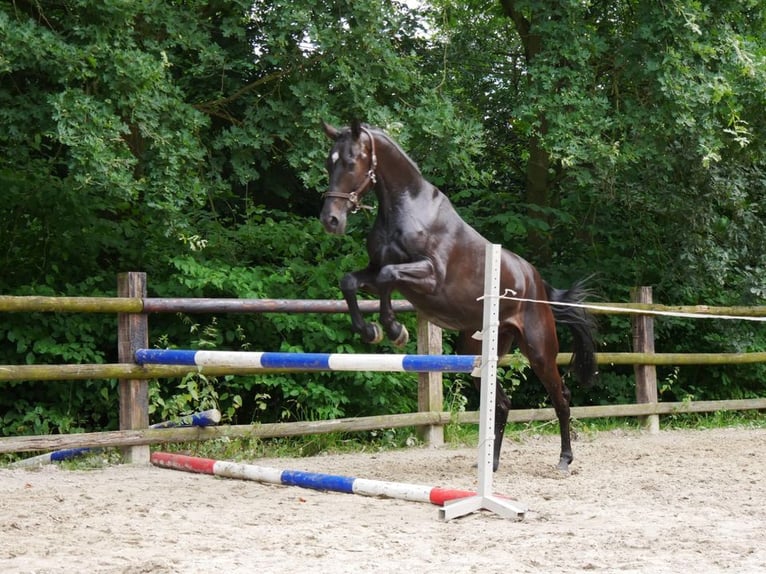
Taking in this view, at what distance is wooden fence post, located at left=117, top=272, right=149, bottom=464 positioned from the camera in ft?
21.4

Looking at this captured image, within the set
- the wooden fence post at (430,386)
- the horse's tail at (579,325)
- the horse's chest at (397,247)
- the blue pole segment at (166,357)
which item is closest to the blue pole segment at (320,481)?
the blue pole segment at (166,357)

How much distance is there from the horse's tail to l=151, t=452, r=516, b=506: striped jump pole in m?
2.04

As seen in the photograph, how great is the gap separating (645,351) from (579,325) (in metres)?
2.73

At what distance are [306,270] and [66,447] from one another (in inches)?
106

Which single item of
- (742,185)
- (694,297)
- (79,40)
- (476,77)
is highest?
(476,77)

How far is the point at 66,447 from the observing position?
6.23 metres

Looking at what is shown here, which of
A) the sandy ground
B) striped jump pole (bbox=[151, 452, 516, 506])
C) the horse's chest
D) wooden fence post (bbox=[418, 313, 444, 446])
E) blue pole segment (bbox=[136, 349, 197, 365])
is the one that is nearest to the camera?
the sandy ground

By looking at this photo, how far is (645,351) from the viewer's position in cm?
936

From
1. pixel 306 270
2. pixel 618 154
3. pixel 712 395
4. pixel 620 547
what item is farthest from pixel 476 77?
pixel 620 547

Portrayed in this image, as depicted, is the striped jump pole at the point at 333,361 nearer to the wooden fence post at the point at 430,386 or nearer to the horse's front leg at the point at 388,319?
the horse's front leg at the point at 388,319

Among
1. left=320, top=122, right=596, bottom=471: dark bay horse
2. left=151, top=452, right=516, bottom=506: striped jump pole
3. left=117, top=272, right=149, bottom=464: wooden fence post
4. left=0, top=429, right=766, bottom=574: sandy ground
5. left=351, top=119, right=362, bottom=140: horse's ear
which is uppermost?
left=351, top=119, right=362, bottom=140: horse's ear

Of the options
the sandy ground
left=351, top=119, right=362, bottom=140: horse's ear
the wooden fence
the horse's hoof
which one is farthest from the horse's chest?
the wooden fence

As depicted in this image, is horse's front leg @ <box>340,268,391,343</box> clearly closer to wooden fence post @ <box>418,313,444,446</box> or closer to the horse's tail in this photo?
the horse's tail

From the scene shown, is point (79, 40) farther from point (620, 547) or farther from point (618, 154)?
point (620, 547)
